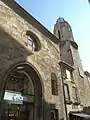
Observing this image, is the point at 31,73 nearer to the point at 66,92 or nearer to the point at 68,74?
the point at 66,92

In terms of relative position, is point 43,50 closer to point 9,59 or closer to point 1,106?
point 9,59

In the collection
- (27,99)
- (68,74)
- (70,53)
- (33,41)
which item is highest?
(70,53)

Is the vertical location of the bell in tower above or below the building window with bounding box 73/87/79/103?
above

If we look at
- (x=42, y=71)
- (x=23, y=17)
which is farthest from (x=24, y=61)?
(x=23, y=17)

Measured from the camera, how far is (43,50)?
1062 cm

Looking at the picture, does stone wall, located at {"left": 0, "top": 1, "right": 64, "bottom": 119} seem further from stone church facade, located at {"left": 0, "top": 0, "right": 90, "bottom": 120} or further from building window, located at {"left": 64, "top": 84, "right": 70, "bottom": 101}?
building window, located at {"left": 64, "top": 84, "right": 70, "bottom": 101}

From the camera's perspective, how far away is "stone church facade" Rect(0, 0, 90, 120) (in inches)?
300

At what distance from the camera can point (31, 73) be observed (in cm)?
898

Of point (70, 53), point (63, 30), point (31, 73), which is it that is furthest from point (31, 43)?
point (63, 30)

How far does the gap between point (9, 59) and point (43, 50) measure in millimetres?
3657

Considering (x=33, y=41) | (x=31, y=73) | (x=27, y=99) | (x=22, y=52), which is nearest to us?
(x=27, y=99)

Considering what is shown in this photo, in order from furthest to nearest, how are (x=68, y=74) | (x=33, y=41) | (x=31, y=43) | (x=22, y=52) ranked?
(x=68, y=74)
(x=33, y=41)
(x=31, y=43)
(x=22, y=52)

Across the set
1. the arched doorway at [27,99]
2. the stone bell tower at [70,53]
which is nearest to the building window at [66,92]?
the stone bell tower at [70,53]

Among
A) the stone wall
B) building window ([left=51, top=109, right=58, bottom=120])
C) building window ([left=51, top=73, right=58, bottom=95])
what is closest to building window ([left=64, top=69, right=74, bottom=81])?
the stone wall
